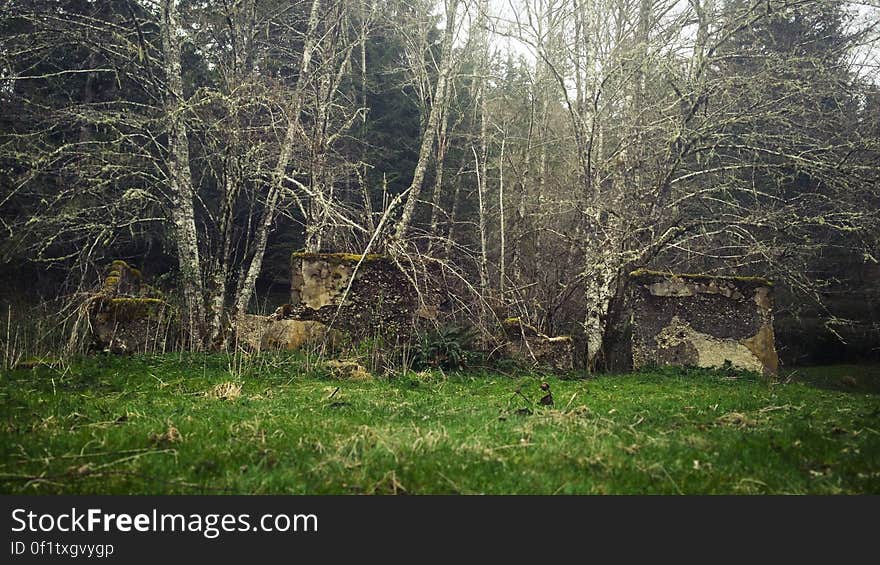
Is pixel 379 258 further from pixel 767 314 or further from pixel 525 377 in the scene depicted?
pixel 767 314

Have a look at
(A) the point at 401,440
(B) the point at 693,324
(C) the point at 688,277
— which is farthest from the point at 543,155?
(A) the point at 401,440

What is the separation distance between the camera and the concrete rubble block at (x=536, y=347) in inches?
421

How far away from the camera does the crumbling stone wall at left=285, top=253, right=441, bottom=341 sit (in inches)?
415

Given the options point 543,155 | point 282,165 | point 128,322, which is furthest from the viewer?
point 543,155

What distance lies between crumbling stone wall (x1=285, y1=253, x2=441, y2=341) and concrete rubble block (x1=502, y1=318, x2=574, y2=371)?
4.73ft

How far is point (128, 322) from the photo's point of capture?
9.52m

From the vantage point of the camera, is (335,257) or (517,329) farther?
(517,329)

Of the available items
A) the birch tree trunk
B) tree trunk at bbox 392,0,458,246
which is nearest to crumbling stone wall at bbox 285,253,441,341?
tree trunk at bbox 392,0,458,246

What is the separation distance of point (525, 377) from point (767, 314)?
595 centimetres

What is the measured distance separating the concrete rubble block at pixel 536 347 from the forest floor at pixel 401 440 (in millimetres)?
3255

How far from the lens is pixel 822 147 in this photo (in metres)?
10.4

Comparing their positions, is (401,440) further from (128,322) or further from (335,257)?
(128,322)

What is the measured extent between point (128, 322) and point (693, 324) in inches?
410

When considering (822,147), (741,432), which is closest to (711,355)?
(822,147)
